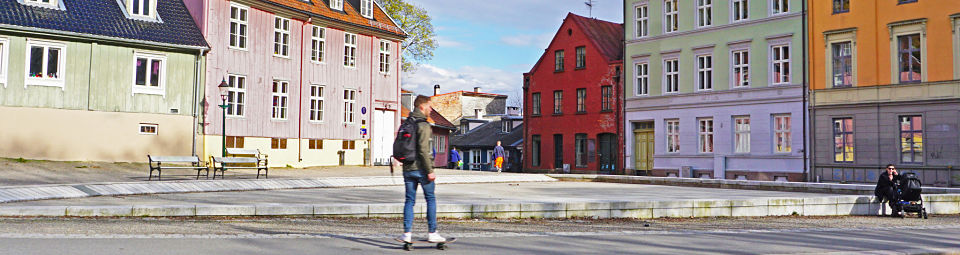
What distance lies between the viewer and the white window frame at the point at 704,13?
36031mm

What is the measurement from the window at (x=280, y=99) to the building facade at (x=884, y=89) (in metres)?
20.0

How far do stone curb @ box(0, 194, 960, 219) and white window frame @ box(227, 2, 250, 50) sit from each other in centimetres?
1962

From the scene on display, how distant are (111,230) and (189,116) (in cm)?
2046

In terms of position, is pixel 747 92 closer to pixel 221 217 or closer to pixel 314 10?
pixel 314 10

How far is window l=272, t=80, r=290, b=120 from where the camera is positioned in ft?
108

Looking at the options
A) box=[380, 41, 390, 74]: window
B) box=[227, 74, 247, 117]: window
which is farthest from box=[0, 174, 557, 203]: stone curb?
box=[380, 41, 390, 74]: window

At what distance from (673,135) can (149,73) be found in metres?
21.7

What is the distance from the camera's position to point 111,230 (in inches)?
392

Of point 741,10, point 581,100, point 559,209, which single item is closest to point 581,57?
point 581,100

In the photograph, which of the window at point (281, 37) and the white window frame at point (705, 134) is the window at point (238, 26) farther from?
the white window frame at point (705, 134)

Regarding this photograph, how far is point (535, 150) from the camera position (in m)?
45.7

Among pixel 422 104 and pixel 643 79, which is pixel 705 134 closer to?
pixel 643 79

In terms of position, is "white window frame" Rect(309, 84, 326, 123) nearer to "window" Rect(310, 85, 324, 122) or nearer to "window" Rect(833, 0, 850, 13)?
"window" Rect(310, 85, 324, 122)

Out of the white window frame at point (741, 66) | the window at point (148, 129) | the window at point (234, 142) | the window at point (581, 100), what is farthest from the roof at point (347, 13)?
the white window frame at point (741, 66)
